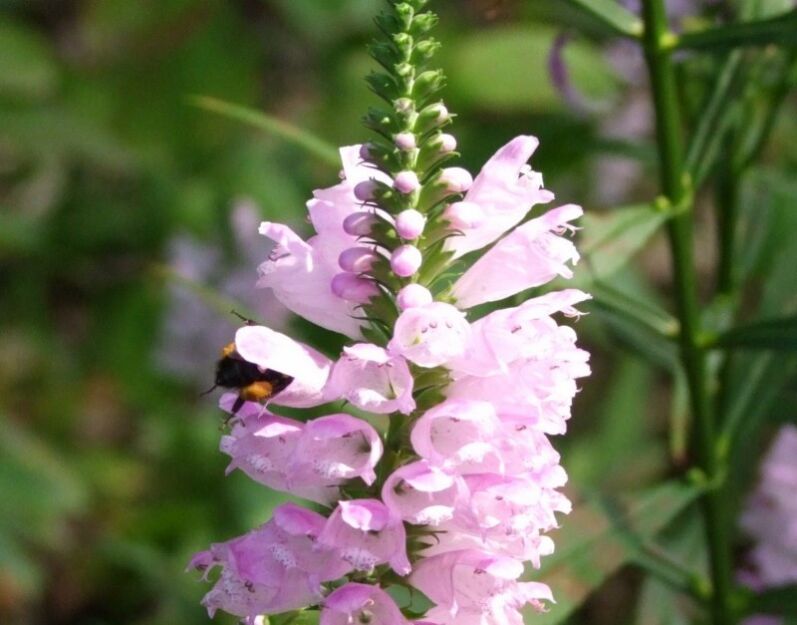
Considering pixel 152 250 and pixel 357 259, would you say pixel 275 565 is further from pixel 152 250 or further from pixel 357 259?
pixel 152 250

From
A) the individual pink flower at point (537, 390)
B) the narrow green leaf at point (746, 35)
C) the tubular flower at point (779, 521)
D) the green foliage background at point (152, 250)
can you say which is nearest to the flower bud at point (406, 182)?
the individual pink flower at point (537, 390)

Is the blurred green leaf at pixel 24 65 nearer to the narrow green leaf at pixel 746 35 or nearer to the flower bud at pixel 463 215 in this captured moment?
the narrow green leaf at pixel 746 35

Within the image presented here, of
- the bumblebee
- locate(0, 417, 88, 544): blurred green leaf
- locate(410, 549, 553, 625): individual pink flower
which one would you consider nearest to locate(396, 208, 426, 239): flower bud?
the bumblebee

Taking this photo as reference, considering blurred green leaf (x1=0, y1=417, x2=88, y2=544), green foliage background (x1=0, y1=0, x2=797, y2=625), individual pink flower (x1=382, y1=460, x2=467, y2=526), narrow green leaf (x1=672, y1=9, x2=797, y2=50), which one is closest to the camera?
individual pink flower (x1=382, y1=460, x2=467, y2=526)

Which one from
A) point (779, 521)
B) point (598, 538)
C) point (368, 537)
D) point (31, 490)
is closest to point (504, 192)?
point (368, 537)

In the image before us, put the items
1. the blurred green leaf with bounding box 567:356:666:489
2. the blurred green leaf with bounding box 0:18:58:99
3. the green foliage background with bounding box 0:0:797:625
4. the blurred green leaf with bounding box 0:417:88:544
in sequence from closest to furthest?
the blurred green leaf with bounding box 0:417:88:544 → the green foliage background with bounding box 0:0:797:625 → the blurred green leaf with bounding box 567:356:666:489 → the blurred green leaf with bounding box 0:18:58:99

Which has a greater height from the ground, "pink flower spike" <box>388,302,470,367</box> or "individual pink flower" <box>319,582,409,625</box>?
"pink flower spike" <box>388,302,470,367</box>

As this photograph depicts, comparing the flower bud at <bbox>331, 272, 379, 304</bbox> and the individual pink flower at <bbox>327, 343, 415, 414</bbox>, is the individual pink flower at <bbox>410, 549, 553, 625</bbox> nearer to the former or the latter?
the individual pink flower at <bbox>327, 343, 415, 414</bbox>
